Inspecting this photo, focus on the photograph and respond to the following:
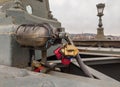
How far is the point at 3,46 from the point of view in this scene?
217cm

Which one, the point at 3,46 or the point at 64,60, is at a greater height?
the point at 3,46

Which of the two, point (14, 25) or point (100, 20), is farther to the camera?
point (100, 20)

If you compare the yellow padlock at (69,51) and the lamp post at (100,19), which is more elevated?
the lamp post at (100,19)

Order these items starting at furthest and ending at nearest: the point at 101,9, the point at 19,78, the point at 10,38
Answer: the point at 101,9 → the point at 10,38 → the point at 19,78

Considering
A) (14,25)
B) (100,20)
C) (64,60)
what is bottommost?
(64,60)

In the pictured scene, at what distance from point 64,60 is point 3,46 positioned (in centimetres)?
66

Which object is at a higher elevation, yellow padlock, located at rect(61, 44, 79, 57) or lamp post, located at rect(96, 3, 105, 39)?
lamp post, located at rect(96, 3, 105, 39)

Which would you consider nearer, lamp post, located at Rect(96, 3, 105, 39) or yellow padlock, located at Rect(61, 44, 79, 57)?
yellow padlock, located at Rect(61, 44, 79, 57)

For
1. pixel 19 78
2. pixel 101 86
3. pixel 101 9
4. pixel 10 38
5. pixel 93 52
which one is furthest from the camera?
pixel 101 9

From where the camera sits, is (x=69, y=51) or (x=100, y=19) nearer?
(x=69, y=51)

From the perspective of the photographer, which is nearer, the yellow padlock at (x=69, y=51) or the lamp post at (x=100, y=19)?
the yellow padlock at (x=69, y=51)

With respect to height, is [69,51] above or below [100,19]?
below

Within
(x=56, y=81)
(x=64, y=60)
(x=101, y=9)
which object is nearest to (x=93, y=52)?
(x=64, y=60)

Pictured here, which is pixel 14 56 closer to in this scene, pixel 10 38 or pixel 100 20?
pixel 10 38
